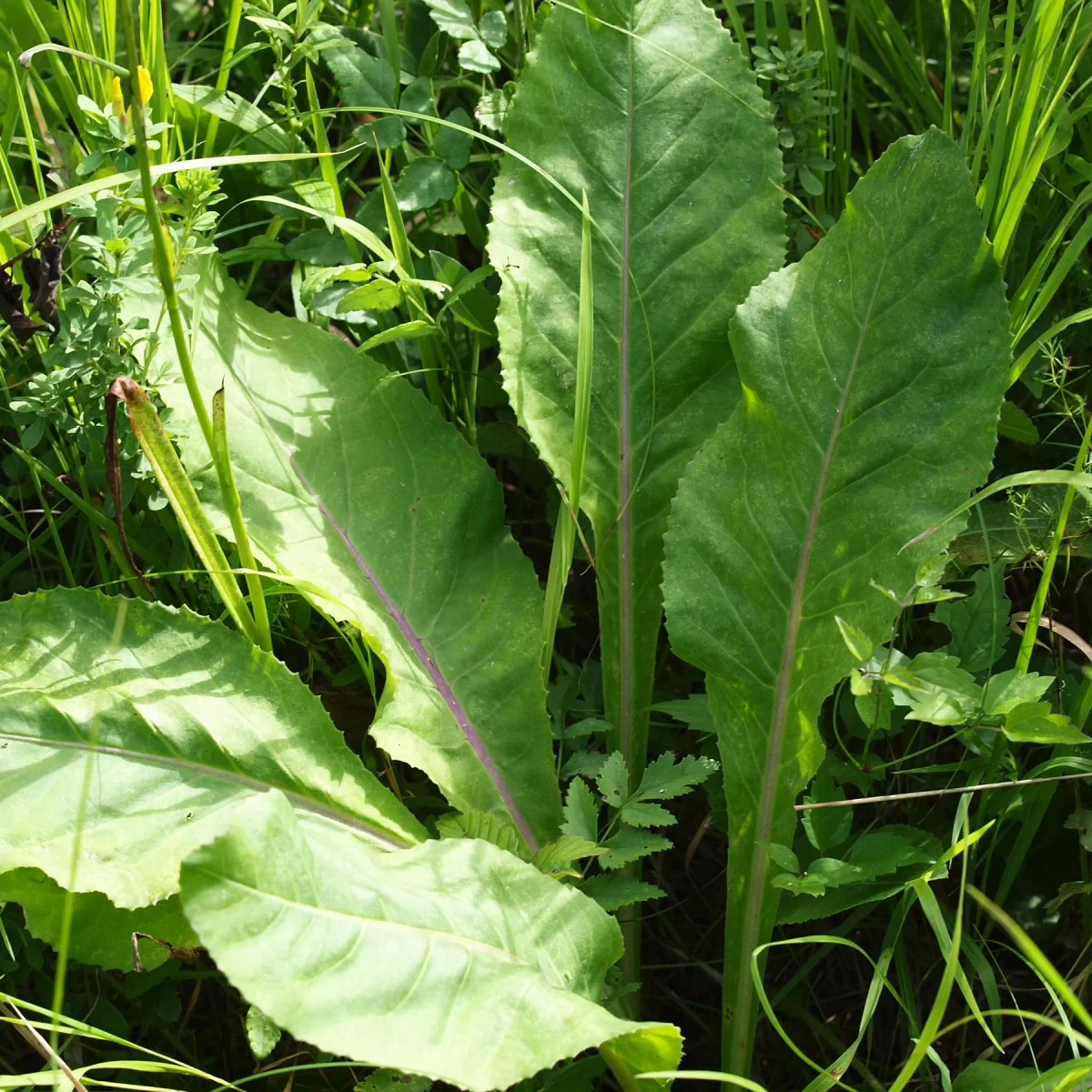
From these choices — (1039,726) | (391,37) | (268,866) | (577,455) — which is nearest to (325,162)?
(391,37)

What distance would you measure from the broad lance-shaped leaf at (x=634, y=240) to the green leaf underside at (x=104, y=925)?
1.95 feet

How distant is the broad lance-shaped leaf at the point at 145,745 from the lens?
1.25 meters

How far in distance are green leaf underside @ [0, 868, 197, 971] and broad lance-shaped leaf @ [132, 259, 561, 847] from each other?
1.05 ft

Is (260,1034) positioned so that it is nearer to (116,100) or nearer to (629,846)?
(629,846)

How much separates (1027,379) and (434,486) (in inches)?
32.6

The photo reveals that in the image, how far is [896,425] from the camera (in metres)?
1.41

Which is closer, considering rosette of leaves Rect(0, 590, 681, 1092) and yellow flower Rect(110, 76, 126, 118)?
rosette of leaves Rect(0, 590, 681, 1092)

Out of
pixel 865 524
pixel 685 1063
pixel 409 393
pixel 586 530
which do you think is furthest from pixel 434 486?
pixel 685 1063

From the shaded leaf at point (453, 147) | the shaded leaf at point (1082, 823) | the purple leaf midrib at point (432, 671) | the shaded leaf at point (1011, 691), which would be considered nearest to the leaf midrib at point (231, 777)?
the purple leaf midrib at point (432, 671)

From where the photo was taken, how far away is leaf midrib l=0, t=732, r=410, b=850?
1294 millimetres

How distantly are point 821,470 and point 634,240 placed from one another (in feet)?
1.38

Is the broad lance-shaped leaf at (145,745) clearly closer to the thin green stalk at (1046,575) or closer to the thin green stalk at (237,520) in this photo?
the thin green stalk at (237,520)

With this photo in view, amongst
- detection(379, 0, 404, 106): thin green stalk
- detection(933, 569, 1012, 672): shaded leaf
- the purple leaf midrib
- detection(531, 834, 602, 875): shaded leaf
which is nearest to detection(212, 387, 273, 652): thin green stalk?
the purple leaf midrib

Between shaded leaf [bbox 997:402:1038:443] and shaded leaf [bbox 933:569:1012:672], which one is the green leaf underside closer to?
shaded leaf [bbox 933:569:1012:672]
